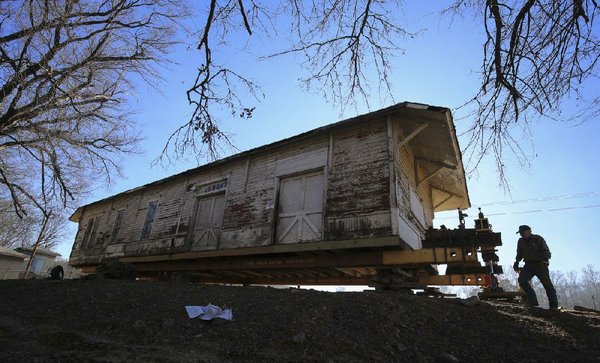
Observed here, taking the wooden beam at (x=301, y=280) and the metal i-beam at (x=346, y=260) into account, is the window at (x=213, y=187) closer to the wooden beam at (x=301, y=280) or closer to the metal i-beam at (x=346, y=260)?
the metal i-beam at (x=346, y=260)

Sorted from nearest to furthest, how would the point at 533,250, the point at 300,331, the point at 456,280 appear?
the point at 300,331
the point at 533,250
the point at 456,280

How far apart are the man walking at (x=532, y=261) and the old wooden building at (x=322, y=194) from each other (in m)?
2.48

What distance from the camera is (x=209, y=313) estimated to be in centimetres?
548

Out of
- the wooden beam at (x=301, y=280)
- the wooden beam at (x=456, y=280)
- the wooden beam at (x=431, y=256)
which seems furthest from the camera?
the wooden beam at (x=301, y=280)

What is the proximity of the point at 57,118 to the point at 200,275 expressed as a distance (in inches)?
284

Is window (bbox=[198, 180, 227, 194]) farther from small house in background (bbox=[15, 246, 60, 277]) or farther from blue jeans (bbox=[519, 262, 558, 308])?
small house in background (bbox=[15, 246, 60, 277])

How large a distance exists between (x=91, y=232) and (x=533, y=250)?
21.3 m

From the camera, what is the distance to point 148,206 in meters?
16.3

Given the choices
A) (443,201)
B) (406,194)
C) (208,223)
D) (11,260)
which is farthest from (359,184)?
(11,260)

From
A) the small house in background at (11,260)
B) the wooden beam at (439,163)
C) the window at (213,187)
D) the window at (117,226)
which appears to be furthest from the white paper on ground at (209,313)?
the small house in background at (11,260)

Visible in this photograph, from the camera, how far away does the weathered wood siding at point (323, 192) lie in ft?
29.8

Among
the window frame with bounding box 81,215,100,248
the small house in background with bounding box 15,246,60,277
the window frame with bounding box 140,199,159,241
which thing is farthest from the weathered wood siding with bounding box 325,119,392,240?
the small house in background with bounding box 15,246,60,277

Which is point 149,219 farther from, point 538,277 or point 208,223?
point 538,277

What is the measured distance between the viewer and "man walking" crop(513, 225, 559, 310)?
676 centimetres
